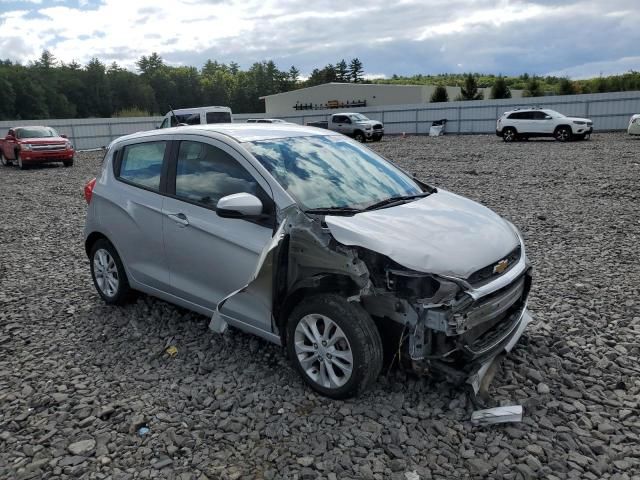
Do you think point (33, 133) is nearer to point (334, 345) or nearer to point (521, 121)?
point (521, 121)

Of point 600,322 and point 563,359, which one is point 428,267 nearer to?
point 563,359

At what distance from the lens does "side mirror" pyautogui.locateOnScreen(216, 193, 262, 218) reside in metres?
3.58

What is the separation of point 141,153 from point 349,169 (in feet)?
6.46

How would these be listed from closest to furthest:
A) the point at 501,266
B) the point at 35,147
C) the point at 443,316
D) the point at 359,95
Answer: the point at 443,316, the point at 501,266, the point at 35,147, the point at 359,95

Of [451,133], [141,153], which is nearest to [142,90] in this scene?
[451,133]

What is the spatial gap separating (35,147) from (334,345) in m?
21.1

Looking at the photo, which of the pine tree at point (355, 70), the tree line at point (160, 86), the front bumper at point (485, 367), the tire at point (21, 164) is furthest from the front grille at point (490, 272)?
the pine tree at point (355, 70)

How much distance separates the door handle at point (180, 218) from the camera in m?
4.17

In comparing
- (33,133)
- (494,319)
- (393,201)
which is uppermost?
(33,133)

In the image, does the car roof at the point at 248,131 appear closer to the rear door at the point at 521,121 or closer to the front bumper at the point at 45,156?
the front bumper at the point at 45,156

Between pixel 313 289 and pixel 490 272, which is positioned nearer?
pixel 490 272

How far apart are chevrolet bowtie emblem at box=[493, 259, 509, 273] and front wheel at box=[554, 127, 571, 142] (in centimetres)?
2370

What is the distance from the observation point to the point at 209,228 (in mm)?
3998

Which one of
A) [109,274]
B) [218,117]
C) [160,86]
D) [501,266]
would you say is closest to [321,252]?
[501,266]
